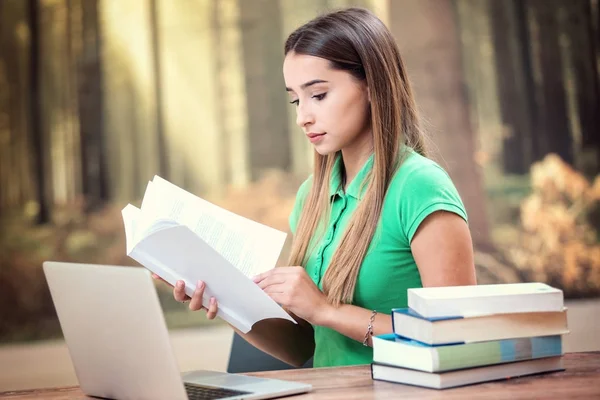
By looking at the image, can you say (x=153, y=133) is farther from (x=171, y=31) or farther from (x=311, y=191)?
(x=311, y=191)

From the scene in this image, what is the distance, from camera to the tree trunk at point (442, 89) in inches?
167

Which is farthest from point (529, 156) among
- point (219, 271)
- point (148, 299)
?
point (148, 299)

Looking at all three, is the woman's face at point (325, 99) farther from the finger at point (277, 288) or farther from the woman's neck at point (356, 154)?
the finger at point (277, 288)

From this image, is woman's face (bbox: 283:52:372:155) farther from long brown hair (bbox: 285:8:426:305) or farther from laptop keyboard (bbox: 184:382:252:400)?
laptop keyboard (bbox: 184:382:252:400)

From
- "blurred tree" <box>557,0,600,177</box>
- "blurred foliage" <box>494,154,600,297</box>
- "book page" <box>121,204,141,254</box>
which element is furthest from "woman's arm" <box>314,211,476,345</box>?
"blurred tree" <box>557,0,600,177</box>

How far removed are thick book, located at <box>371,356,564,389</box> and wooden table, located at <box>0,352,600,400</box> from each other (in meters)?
0.01

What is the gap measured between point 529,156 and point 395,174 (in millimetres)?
2749

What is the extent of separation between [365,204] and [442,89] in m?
2.61

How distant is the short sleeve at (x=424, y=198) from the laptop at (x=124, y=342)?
528 mm

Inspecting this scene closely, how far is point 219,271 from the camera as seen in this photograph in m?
1.44

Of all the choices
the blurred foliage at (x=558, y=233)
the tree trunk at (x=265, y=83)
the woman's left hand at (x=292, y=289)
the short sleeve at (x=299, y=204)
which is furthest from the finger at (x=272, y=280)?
the blurred foliage at (x=558, y=233)

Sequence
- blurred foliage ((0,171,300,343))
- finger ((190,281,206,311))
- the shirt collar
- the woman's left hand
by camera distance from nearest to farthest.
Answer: finger ((190,281,206,311)), the woman's left hand, the shirt collar, blurred foliage ((0,171,300,343))

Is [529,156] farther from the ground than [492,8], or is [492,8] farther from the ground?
[492,8]

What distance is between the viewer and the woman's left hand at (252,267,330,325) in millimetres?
1630
